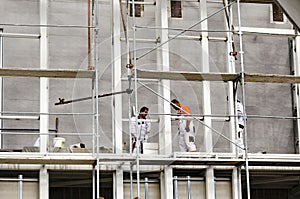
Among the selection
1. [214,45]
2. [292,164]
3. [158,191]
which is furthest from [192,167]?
[214,45]

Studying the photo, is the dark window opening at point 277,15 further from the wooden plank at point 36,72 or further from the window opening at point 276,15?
the wooden plank at point 36,72

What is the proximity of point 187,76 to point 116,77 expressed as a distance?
1319 millimetres

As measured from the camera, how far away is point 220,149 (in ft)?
45.4

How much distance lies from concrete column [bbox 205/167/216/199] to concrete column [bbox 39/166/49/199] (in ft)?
8.67

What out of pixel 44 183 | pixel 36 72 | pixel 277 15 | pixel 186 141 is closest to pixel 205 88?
pixel 186 141

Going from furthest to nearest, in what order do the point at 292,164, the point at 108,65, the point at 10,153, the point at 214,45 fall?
the point at 214,45 → the point at 108,65 → the point at 292,164 → the point at 10,153

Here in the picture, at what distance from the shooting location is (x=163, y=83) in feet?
41.2

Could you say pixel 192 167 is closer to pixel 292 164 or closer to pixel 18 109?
pixel 292 164

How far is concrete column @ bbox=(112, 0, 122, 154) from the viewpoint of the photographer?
39.0 ft

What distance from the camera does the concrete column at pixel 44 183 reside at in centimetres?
1108

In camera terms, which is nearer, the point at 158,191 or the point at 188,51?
the point at 158,191

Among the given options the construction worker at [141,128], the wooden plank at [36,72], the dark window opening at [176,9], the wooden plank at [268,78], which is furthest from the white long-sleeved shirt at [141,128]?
the dark window opening at [176,9]

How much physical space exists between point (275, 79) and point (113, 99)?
2832 millimetres

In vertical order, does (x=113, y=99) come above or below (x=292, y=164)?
above
